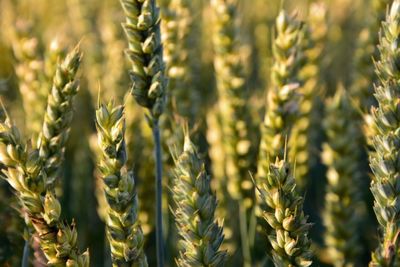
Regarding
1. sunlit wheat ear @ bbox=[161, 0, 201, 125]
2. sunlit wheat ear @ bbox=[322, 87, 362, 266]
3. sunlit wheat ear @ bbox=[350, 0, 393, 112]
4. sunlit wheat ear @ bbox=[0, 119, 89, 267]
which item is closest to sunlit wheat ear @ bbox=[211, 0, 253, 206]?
sunlit wheat ear @ bbox=[161, 0, 201, 125]

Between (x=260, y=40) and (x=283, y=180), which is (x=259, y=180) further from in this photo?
(x=260, y=40)

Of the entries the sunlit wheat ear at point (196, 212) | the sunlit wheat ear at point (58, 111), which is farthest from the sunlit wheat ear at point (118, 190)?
the sunlit wheat ear at point (58, 111)

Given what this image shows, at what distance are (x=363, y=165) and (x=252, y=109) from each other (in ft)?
3.77

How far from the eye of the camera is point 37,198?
4.22ft

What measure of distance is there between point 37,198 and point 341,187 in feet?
3.73

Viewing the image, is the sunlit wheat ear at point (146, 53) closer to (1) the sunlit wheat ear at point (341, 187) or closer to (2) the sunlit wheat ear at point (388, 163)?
(2) the sunlit wheat ear at point (388, 163)

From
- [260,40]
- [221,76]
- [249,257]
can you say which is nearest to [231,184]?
[249,257]

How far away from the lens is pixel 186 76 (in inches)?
92.3

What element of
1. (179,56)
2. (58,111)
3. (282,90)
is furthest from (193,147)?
(179,56)

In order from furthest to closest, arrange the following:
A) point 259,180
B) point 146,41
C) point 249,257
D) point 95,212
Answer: point 95,212 → point 249,257 → point 259,180 → point 146,41

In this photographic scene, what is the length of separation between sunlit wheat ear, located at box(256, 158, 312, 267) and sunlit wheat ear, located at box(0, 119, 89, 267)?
44 cm

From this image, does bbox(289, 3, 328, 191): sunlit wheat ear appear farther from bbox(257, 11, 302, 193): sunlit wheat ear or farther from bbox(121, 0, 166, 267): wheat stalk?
bbox(121, 0, 166, 267): wheat stalk

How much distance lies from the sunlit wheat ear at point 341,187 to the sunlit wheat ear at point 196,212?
81 centimetres

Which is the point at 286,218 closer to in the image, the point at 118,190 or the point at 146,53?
the point at 118,190
